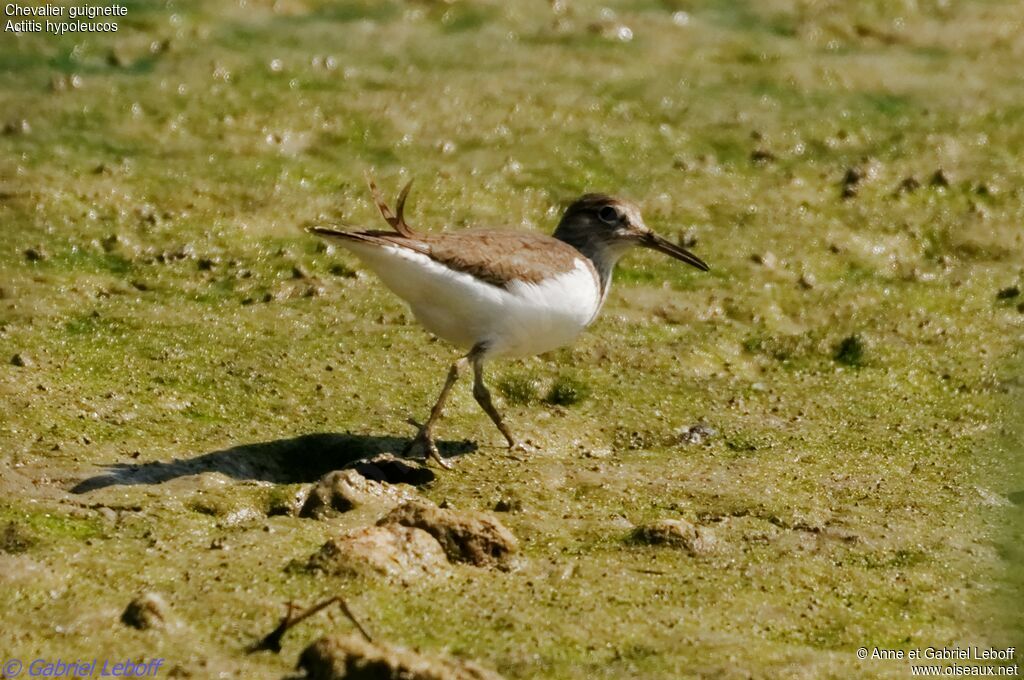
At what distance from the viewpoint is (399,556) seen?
15.6ft

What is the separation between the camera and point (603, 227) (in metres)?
7.41

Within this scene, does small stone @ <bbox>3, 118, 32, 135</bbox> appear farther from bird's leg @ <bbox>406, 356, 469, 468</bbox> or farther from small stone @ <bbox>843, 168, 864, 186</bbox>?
small stone @ <bbox>843, 168, 864, 186</bbox>

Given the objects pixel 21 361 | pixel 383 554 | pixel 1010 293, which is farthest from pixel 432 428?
pixel 1010 293

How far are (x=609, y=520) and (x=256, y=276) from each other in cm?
294

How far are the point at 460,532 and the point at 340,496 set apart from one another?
0.72 metres

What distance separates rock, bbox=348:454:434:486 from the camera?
5812 millimetres

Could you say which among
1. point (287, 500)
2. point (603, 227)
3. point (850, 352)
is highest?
point (603, 227)

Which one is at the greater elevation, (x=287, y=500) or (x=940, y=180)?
(x=940, y=180)

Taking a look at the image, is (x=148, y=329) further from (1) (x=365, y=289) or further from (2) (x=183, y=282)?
(1) (x=365, y=289)

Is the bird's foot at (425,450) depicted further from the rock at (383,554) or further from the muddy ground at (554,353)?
the rock at (383,554)

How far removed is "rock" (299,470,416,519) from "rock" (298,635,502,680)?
1.41m

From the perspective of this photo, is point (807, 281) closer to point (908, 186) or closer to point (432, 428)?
point (908, 186)

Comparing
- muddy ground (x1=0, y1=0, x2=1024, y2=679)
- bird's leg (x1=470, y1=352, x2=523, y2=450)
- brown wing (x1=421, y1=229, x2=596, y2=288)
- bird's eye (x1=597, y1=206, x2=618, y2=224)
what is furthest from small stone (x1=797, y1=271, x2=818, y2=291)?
bird's leg (x1=470, y1=352, x2=523, y2=450)

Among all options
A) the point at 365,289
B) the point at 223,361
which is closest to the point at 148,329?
the point at 223,361
